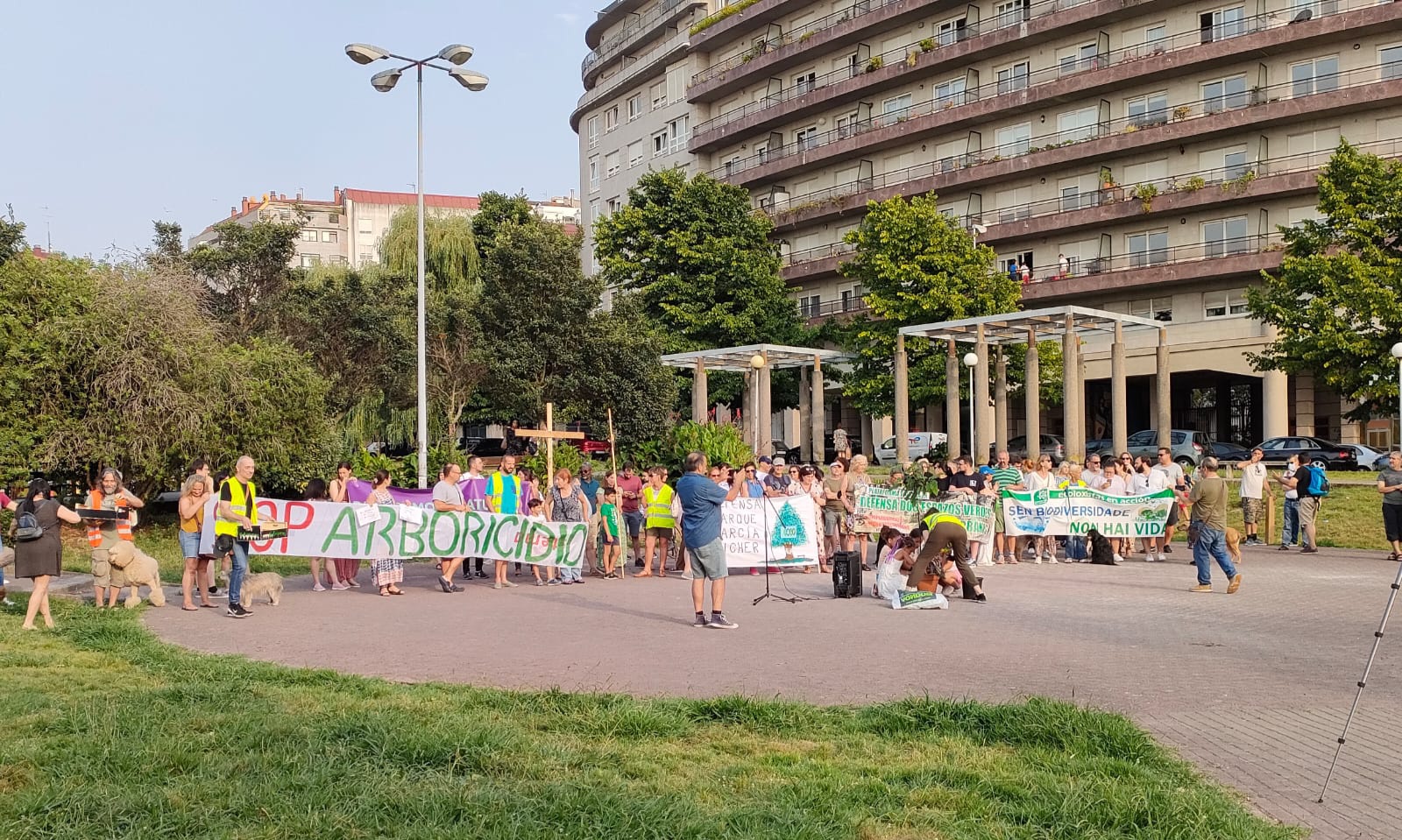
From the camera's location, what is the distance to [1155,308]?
1923 inches

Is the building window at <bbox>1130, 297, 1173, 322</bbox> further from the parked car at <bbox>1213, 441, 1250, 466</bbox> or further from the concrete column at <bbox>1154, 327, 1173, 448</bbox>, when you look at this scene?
the concrete column at <bbox>1154, 327, 1173, 448</bbox>

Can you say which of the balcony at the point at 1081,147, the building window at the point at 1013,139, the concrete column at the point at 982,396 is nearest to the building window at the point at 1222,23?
the balcony at the point at 1081,147

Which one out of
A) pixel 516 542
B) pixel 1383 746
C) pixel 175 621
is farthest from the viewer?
pixel 516 542

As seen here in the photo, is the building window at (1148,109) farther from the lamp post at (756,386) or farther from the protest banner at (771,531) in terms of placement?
the protest banner at (771,531)

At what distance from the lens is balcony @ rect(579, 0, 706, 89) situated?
224ft

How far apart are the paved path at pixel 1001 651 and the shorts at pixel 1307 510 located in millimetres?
4570

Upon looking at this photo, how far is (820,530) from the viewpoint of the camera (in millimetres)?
19250

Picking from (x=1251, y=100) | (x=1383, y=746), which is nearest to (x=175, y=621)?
(x=1383, y=746)

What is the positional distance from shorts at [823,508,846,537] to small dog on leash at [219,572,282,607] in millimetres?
8681

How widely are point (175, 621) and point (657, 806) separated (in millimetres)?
9594

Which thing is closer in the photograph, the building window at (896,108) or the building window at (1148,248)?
the building window at (1148,248)

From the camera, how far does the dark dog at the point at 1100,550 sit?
19.9 metres

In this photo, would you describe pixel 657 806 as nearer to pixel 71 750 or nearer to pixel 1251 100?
pixel 71 750

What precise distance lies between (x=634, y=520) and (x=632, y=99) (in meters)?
57.7
